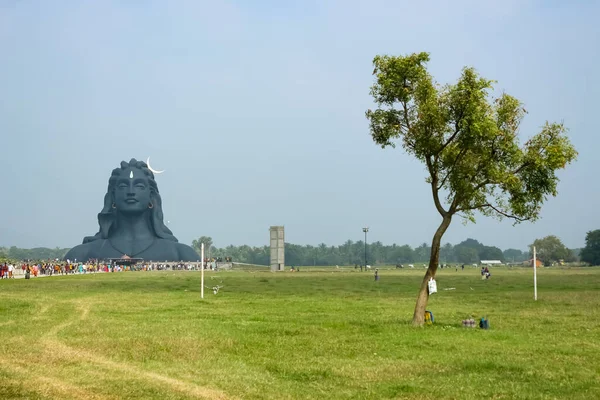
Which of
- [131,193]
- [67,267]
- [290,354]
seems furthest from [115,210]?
[290,354]

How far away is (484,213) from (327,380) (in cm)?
1339

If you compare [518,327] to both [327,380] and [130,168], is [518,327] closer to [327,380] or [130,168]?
[327,380]

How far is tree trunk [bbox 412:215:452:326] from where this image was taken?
2575 cm

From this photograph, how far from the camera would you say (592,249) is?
176000 mm

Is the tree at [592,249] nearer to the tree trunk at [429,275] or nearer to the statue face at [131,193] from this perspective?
the statue face at [131,193]

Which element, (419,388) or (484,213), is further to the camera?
(484,213)

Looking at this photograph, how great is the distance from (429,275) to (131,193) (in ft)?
464

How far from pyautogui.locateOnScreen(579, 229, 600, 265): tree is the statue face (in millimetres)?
105155

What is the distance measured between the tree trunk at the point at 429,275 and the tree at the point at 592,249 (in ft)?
529

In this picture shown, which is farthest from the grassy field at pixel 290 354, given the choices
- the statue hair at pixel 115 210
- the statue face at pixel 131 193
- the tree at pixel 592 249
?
the tree at pixel 592 249

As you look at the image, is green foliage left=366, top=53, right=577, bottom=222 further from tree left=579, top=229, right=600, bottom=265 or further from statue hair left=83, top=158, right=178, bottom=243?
tree left=579, top=229, right=600, bottom=265

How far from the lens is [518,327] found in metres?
25.6

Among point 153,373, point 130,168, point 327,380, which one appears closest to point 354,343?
point 327,380

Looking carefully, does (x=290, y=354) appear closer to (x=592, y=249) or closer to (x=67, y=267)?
(x=67, y=267)
